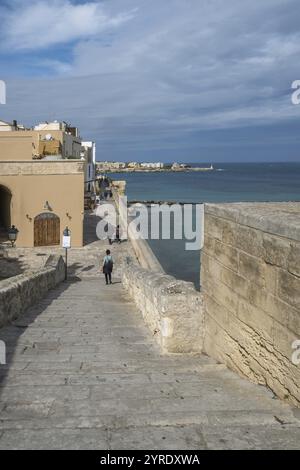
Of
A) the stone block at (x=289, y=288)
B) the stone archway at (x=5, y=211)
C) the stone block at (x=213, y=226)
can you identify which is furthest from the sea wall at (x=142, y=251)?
the stone block at (x=289, y=288)

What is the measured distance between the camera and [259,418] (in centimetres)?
374

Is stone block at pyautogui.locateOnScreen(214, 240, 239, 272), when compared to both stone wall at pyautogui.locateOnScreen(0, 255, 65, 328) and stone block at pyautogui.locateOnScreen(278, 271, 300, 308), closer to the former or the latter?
stone block at pyautogui.locateOnScreen(278, 271, 300, 308)

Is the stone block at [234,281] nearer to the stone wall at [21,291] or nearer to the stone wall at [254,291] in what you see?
the stone wall at [254,291]

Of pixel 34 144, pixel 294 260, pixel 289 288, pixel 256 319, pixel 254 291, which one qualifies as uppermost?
pixel 34 144

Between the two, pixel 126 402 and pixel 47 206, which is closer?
pixel 126 402

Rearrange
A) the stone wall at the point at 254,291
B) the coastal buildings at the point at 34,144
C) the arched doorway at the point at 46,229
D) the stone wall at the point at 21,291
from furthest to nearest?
the coastal buildings at the point at 34,144
the arched doorway at the point at 46,229
the stone wall at the point at 21,291
the stone wall at the point at 254,291

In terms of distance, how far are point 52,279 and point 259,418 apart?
12805 mm

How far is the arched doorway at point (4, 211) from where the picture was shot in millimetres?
26886

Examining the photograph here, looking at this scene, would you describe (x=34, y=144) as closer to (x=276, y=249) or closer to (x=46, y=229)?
(x=46, y=229)

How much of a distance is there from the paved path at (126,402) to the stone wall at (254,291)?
9.1 inches

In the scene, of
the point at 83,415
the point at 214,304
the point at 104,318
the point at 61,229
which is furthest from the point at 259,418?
the point at 61,229

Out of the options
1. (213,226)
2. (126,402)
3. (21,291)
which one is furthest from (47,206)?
(126,402)

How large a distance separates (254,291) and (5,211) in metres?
25.0

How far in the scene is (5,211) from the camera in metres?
27.8
